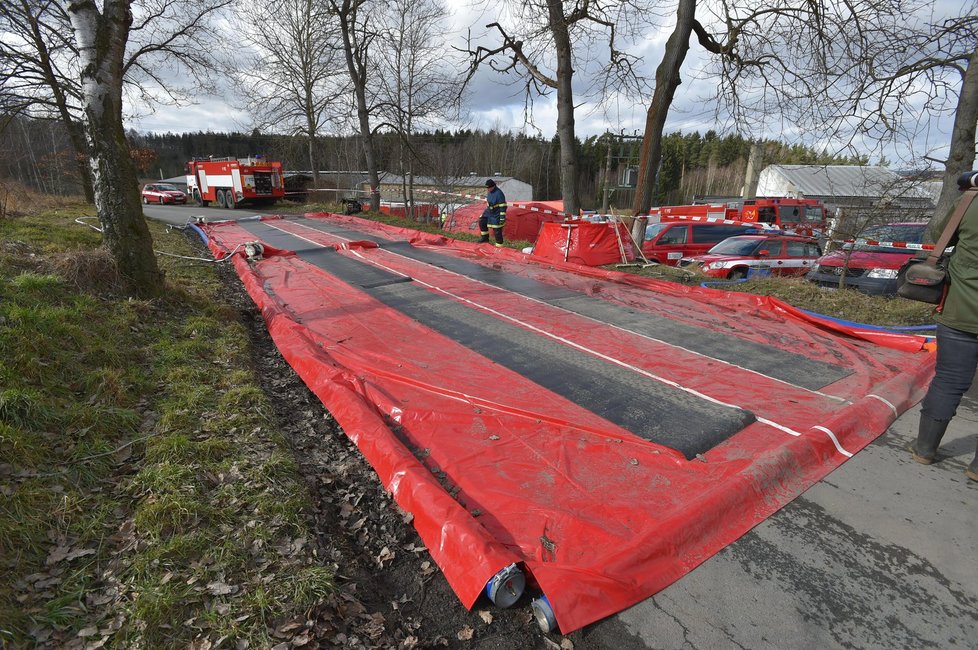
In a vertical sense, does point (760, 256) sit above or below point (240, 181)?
below

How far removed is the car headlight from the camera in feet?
26.4

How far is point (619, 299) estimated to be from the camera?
25.7 feet

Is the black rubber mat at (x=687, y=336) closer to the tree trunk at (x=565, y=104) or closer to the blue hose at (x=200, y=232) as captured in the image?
the tree trunk at (x=565, y=104)

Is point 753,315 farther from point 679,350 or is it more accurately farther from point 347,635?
point 347,635

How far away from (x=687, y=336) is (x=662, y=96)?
705 cm

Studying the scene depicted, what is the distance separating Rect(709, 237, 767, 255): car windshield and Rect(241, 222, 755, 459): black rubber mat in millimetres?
7026

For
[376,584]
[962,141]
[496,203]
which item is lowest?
[376,584]

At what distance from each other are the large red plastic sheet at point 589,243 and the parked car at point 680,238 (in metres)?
1.53

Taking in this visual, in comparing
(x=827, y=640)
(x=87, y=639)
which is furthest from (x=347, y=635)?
(x=827, y=640)

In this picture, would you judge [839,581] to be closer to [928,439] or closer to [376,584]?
[928,439]

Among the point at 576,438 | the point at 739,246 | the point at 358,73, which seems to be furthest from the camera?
the point at 358,73

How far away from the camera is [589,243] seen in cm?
1076

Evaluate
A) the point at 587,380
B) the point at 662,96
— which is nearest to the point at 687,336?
the point at 587,380

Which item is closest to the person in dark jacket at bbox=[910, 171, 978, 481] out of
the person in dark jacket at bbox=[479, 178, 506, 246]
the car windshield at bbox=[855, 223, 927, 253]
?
the car windshield at bbox=[855, 223, 927, 253]
